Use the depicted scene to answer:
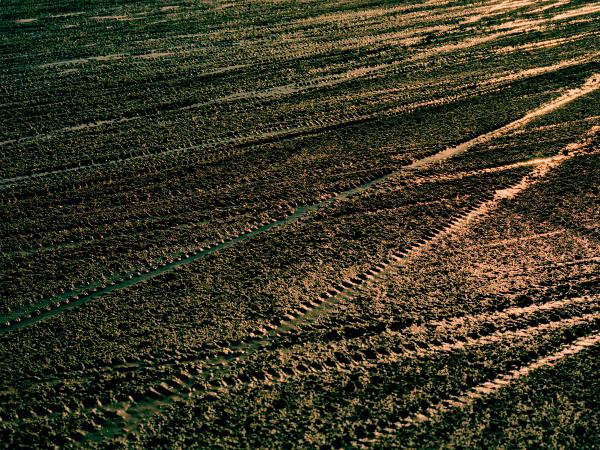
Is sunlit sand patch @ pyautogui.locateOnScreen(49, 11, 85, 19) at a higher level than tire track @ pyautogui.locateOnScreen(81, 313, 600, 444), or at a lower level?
higher

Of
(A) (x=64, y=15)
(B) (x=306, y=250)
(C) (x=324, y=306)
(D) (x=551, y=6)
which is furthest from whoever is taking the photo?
(A) (x=64, y=15)

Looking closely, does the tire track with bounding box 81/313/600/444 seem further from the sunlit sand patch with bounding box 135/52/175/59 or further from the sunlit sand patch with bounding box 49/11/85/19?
A: the sunlit sand patch with bounding box 49/11/85/19

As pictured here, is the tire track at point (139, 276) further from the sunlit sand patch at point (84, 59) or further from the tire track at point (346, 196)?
the sunlit sand patch at point (84, 59)

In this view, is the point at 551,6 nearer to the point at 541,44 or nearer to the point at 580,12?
the point at 580,12

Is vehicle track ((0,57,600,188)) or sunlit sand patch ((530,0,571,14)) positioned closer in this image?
vehicle track ((0,57,600,188))

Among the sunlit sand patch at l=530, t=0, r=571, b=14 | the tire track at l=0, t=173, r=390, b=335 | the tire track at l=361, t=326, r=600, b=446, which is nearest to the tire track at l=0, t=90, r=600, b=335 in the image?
the tire track at l=0, t=173, r=390, b=335

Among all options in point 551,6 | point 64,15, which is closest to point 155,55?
point 64,15

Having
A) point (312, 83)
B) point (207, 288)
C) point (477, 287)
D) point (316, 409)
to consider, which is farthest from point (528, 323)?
point (312, 83)

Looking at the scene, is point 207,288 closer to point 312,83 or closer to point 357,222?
point 357,222

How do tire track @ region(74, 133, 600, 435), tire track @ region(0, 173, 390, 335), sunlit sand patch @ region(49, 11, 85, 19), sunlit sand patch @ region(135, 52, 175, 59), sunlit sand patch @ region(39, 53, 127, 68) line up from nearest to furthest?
tire track @ region(74, 133, 600, 435) < tire track @ region(0, 173, 390, 335) < sunlit sand patch @ region(39, 53, 127, 68) < sunlit sand patch @ region(135, 52, 175, 59) < sunlit sand patch @ region(49, 11, 85, 19)
